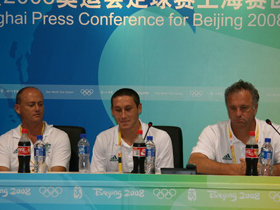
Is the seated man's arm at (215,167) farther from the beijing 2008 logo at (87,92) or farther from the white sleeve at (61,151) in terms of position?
the beijing 2008 logo at (87,92)

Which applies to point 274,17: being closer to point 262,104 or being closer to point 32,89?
point 262,104

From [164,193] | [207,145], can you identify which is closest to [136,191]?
[164,193]

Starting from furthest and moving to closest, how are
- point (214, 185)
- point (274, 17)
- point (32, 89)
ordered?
point (274, 17)
point (32, 89)
point (214, 185)

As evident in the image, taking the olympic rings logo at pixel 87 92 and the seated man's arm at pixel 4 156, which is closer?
the seated man's arm at pixel 4 156

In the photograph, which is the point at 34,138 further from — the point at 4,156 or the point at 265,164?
the point at 265,164

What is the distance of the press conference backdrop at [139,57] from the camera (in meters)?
5.06

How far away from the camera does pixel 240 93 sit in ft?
12.8

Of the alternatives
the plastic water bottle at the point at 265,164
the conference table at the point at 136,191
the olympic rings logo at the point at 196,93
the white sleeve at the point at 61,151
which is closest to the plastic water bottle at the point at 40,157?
the white sleeve at the point at 61,151

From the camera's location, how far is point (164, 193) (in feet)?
9.12

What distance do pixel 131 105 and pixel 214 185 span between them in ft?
4.62

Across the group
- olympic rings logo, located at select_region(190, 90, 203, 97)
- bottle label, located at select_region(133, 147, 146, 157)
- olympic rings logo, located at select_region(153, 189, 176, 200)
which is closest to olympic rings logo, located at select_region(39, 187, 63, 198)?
olympic rings logo, located at select_region(153, 189, 176, 200)

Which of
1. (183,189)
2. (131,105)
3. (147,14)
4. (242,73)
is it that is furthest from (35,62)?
(183,189)

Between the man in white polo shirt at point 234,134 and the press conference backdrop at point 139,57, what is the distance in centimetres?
109

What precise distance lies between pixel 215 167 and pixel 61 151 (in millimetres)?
1248
